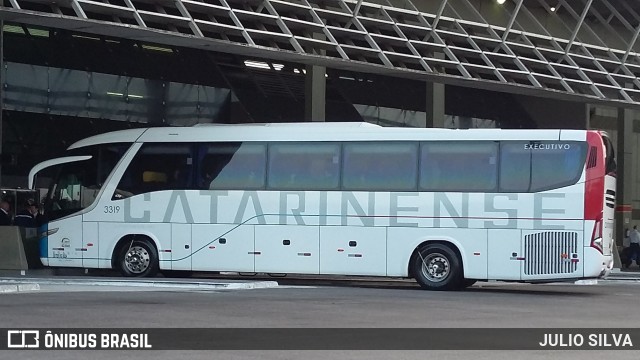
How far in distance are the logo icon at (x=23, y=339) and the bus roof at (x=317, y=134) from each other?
12272 millimetres

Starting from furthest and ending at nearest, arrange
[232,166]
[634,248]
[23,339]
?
[634,248]
[232,166]
[23,339]

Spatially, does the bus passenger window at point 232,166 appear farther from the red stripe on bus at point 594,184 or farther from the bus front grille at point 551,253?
the red stripe on bus at point 594,184

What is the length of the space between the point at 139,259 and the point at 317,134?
14.3 feet

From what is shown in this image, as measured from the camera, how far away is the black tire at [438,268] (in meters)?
22.7

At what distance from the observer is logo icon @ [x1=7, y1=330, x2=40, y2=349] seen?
35.1ft

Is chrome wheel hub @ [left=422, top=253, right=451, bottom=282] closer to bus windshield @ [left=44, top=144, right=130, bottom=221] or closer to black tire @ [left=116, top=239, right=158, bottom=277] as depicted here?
black tire @ [left=116, top=239, right=158, bottom=277]

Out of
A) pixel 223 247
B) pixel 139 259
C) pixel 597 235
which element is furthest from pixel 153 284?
pixel 597 235

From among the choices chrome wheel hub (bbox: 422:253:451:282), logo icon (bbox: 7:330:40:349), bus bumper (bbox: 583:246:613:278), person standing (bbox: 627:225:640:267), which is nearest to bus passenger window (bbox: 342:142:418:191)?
chrome wheel hub (bbox: 422:253:451:282)

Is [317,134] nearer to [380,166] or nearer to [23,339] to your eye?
[380,166]

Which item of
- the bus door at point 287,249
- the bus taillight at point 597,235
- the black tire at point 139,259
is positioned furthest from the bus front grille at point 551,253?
the black tire at point 139,259

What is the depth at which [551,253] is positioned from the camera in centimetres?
2197

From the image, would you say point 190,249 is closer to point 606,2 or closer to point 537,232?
A: point 537,232

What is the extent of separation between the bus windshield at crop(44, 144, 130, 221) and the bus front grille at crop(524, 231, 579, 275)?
27.1 ft

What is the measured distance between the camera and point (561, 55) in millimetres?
36094
